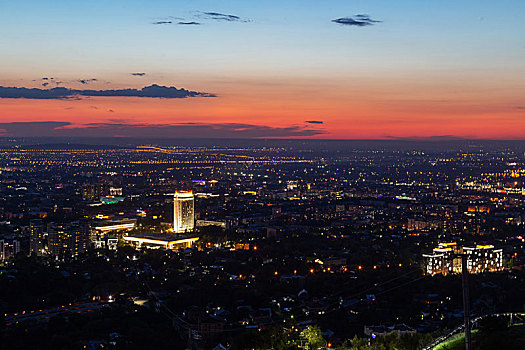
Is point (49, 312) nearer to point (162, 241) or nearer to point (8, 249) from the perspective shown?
point (8, 249)

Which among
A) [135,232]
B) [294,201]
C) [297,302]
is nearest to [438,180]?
[294,201]

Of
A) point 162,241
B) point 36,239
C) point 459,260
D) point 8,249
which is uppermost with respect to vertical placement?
point 459,260

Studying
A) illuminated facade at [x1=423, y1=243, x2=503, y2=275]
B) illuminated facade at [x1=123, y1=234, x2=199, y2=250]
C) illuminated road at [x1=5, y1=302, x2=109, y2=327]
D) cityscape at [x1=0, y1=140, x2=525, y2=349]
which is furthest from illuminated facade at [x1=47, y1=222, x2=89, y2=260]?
illuminated facade at [x1=423, y1=243, x2=503, y2=275]

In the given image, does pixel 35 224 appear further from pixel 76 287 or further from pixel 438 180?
pixel 438 180

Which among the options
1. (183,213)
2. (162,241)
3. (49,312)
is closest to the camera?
(49,312)

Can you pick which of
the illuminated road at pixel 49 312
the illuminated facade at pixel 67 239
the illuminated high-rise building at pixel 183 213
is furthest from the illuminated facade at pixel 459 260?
the illuminated high-rise building at pixel 183 213

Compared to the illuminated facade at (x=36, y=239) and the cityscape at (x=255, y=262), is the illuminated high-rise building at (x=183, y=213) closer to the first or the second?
the cityscape at (x=255, y=262)

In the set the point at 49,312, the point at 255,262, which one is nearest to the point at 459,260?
the point at 255,262
